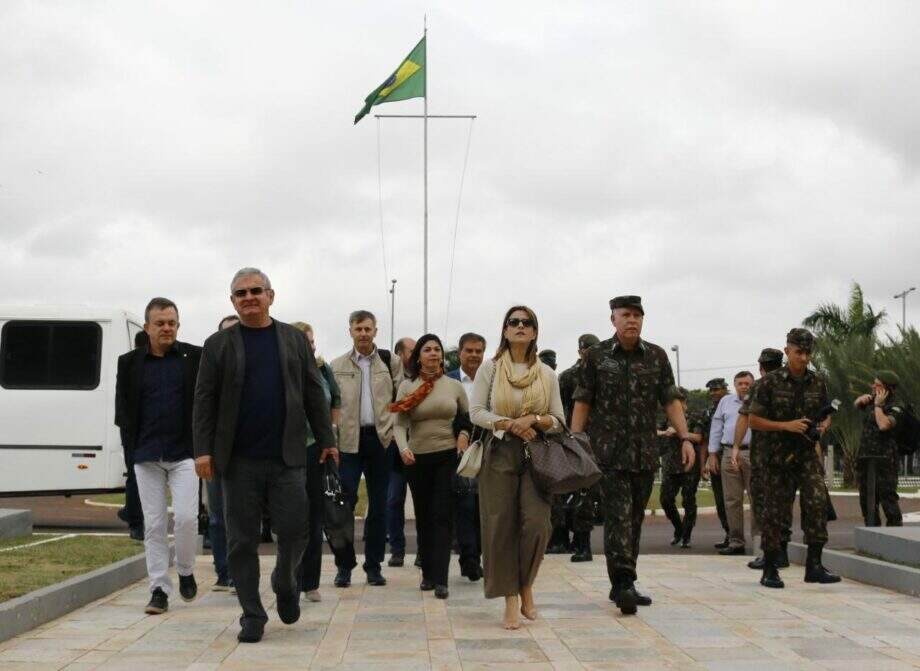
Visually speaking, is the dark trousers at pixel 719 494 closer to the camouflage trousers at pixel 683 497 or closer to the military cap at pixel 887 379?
the camouflage trousers at pixel 683 497

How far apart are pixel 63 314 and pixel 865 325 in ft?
109

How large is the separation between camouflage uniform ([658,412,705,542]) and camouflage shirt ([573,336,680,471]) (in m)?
5.91

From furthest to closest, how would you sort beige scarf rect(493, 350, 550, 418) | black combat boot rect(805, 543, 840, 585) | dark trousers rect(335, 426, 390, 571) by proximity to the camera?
black combat boot rect(805, 543, 840, 585), dark trousers rect(335, 426, 390, 571), beige scarf rect(493, 350, 550, 418)

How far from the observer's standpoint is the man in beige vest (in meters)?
10.4

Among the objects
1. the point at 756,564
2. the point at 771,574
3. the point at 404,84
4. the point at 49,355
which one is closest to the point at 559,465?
the point at 771,574

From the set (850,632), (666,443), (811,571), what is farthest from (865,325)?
(850,632)

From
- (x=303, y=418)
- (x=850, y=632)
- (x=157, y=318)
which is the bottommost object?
(x=850, y=632)

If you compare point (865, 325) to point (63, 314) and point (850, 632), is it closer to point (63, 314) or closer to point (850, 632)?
point (63, 314)

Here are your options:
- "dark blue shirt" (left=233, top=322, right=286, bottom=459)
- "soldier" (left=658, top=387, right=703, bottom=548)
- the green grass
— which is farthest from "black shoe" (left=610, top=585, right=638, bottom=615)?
"soldier" (left=658, top=387, right=703, bottom=548)

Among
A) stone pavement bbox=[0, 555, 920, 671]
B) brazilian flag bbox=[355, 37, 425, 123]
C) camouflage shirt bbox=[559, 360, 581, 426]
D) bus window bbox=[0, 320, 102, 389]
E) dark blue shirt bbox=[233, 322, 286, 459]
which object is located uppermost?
brazilian flag bbox=[355, 37, 425, 123]

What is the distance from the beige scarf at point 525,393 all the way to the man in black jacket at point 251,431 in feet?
4.26

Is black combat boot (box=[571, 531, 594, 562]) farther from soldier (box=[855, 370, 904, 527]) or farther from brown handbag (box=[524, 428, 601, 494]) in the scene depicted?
brown handbag (box=[524, 428, 601, 494])

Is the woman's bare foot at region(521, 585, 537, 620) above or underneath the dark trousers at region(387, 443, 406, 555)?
underneath

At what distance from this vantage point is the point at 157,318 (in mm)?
8953
